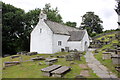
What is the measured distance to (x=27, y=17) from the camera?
1561 inches

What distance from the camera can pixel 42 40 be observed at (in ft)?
91.7

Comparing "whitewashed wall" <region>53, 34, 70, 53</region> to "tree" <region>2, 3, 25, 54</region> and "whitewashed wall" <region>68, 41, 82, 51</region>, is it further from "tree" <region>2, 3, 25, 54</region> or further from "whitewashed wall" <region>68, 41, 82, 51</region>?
"tree" <region>2, 3, 25, 54</region>

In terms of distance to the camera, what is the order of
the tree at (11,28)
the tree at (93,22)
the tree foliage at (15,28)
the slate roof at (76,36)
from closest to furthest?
the slate roof at (76,36)
the tree at (11,28)
the tree foliage at (15,28)
the tree at (93,22)

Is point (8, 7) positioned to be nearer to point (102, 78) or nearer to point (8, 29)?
point (8, 29)

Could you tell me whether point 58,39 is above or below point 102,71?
above

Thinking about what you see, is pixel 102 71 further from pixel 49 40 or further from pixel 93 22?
pixel 93 22

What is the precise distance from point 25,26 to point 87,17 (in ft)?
143

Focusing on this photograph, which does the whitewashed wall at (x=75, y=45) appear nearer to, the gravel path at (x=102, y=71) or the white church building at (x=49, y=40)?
the white church building at (x=49, y=40)

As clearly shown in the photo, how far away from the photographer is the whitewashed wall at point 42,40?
1068 inches

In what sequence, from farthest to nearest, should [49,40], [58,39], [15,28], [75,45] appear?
[15,28]
[75,45]
[58,39]
[49,40]

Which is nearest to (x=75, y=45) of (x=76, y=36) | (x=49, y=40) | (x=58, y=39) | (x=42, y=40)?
(x=76, y=36)

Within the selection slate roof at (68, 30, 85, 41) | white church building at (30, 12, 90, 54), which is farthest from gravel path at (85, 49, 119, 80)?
slate roof at (68, 30, 85, 41)

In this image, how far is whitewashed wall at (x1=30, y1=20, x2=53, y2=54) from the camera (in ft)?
89.0

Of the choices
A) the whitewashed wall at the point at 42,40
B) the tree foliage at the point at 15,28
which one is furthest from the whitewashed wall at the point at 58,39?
the tree foliage at the point at 15,28
